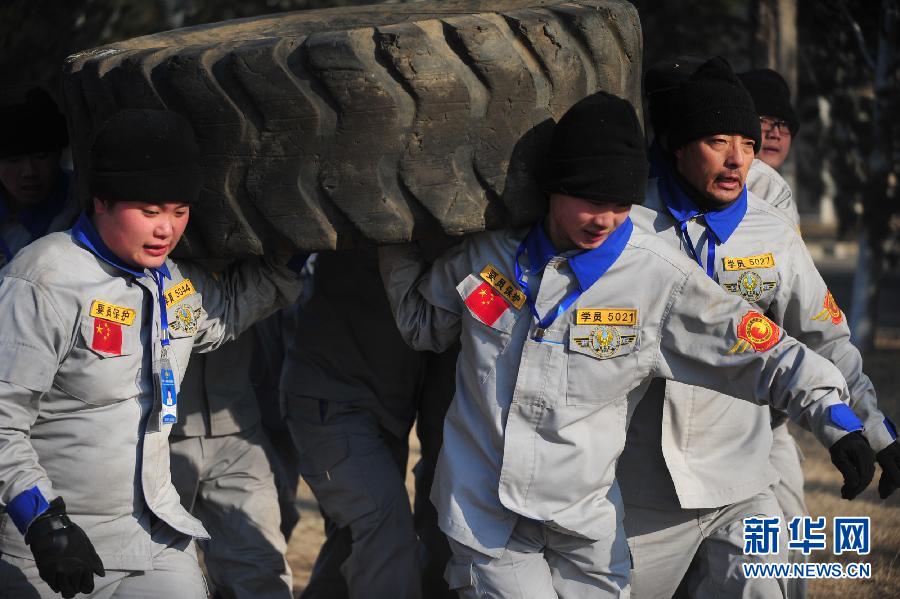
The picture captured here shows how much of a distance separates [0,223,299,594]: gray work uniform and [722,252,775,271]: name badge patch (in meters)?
1.62

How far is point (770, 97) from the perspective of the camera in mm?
5238

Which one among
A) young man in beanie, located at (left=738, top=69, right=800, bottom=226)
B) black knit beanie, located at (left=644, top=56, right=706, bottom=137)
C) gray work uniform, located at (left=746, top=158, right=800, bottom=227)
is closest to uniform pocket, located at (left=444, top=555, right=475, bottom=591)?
black knit beanie, located at (left=644, top=56, right=706, bottom=137)

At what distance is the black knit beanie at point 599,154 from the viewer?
3.32 meters

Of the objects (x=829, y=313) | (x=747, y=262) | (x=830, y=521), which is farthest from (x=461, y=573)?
(x=830, y=521)

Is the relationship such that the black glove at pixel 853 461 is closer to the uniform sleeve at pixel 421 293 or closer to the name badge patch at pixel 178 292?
the uniform sleeve at pixel 421 293

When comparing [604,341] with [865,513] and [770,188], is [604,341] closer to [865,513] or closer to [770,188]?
[770,188]

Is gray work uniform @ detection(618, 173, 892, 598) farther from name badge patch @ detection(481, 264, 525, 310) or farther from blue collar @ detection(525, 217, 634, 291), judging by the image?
name badge patch @ detection(481, 264, 525, 310)

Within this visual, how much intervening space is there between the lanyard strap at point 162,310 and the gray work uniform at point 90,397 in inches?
0.8

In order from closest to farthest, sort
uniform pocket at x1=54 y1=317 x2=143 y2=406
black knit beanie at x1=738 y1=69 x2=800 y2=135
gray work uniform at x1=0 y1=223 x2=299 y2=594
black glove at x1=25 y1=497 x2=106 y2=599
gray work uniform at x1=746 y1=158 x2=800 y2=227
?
black glove at x1=25 y1=497 x2=106 y2=599 → gray work uniform at x1=0 y1=223 x2=299 y2=594 → uniform pocket at x1=54 y1=317 x2=143 y2=406 → gray work uniform at x1=746 y1=158 x2=800 y2=227 → black knit beanie at x1=738 y1=69 x2=800 y2=135

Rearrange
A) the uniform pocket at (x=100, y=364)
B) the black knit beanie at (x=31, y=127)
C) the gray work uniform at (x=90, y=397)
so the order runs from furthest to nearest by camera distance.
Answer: the black knit beanie at (x=31, y=127), the uniform pocket at (x=100, y=364), the gray work uniform at (x=90, y=397)

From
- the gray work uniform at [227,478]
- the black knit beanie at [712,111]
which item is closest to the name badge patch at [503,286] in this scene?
the black knit beanie at [712,111]

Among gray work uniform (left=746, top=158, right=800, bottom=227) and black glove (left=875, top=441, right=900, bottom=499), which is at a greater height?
gray work uniform (left=746, top=158, right=800, bottom=227)

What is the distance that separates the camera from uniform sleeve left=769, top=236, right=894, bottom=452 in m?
3.83

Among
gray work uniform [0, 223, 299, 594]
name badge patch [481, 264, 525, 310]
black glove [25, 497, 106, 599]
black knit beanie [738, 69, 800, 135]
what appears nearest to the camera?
black glove [25, 497, 106, 599]
